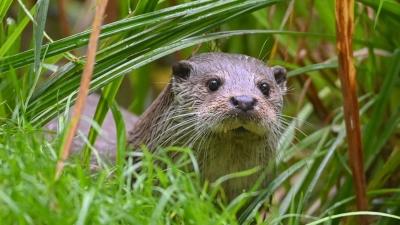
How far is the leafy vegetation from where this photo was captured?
5.27ft

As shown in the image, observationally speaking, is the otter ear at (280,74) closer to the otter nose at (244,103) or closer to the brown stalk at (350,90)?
the brown stalk at (350,90)

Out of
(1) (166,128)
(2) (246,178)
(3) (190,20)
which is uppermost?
(3) (190,20)

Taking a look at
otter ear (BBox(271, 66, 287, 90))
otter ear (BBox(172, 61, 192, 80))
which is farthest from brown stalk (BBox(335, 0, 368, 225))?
otter ear (BBox(172, 61, 192, 80))

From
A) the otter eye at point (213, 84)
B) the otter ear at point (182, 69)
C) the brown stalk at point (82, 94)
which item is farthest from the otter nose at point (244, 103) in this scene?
the brown stalk at point (82, 94)

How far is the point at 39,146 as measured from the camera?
179cm

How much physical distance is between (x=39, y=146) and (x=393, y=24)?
168 cm

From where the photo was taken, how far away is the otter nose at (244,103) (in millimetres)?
2277

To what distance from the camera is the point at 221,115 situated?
7.59 ft

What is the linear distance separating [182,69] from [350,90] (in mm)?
598

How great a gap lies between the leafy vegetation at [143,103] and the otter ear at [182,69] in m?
0.14

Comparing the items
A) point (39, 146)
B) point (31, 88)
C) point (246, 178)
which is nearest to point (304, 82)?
point (246, 178)

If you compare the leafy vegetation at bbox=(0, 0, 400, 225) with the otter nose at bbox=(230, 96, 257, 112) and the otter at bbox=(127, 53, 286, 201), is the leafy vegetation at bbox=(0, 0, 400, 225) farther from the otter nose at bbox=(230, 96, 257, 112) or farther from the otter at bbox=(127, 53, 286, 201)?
the otter nose at bbox=(230, 96, 257, 112)

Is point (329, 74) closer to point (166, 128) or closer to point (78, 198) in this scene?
point (166, 128)

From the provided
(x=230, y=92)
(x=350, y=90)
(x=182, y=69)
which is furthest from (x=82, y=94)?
(x=350, y=90)
